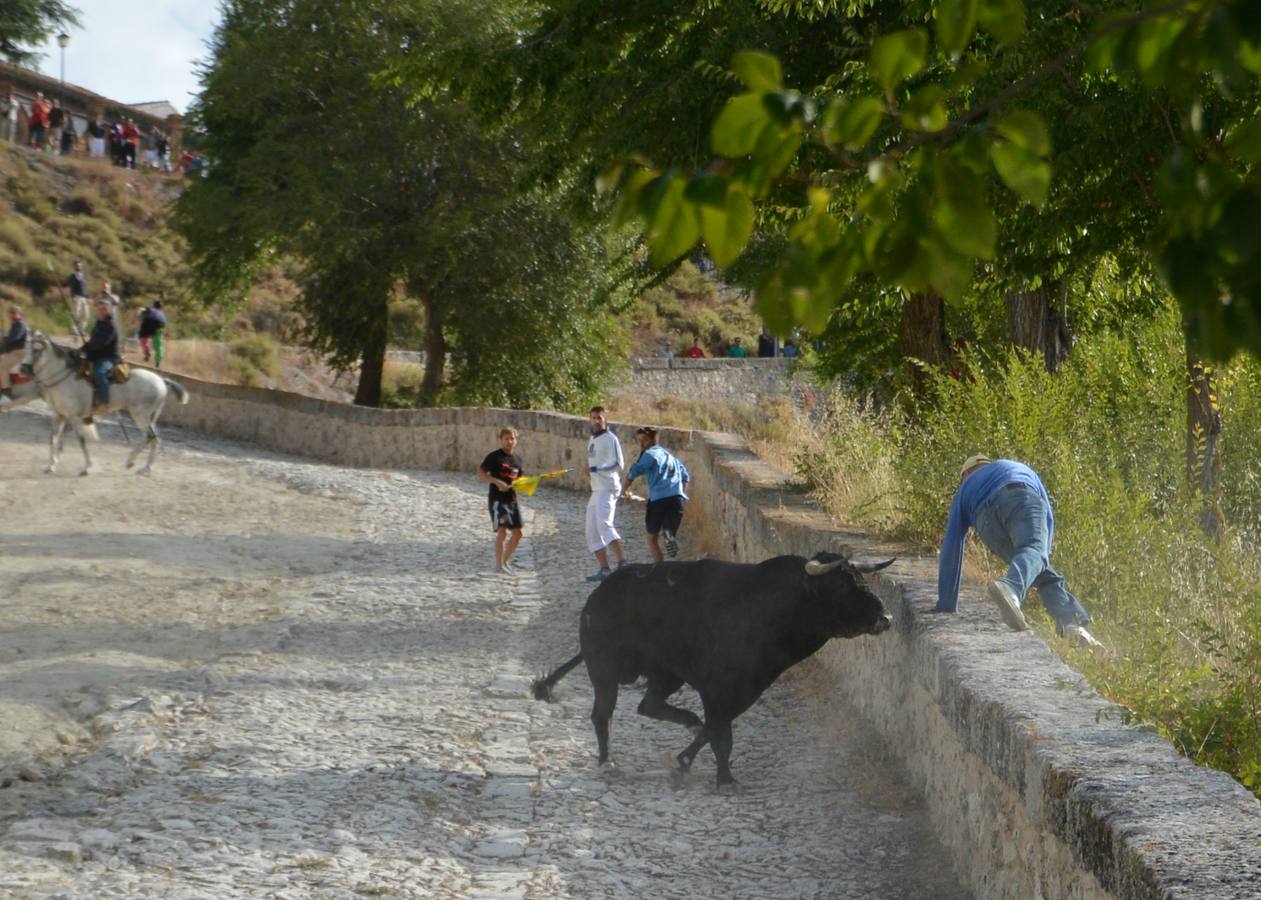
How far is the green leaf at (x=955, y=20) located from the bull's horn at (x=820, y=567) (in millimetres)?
5366

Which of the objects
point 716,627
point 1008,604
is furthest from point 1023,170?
point 716,627

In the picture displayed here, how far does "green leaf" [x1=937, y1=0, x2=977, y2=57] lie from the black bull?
5.38 metres

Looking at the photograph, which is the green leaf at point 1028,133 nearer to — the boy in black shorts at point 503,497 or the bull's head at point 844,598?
the bull's head at point 844,598

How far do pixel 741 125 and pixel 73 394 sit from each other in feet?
68.8

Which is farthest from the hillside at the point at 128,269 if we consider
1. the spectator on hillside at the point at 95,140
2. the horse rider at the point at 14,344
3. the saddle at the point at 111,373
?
the saddle at the point at 111,373

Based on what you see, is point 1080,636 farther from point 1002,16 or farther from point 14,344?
point 14,344

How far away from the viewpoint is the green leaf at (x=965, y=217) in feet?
7.36

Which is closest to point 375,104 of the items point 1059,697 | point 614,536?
point 614,536

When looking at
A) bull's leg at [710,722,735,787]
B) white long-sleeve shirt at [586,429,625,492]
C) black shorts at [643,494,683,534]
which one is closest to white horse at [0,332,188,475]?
white long-sleeve shirt at [586,429,625,492]

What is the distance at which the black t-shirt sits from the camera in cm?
1512

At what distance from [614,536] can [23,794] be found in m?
7.87

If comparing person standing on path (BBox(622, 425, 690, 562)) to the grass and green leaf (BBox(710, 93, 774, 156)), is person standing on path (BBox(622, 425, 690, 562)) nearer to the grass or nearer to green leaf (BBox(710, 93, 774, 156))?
the grass

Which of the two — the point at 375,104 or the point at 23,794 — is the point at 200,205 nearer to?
the point at 375,104

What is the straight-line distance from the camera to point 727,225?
2.32 meters
